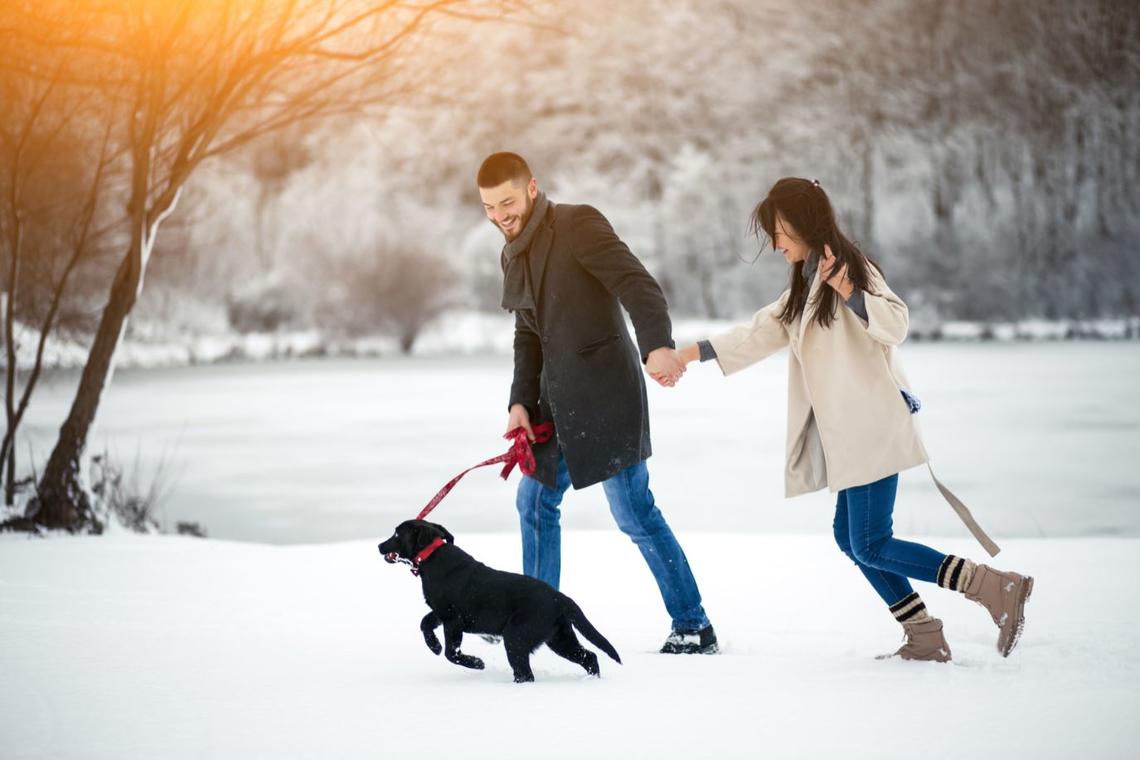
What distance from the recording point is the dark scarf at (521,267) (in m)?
3.26

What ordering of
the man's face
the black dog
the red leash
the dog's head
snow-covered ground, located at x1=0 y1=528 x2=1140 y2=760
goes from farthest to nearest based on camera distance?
the red leash
the man's face
the dog's head
the black dog
snow-covered ground, located at x1=0 y1=528 x2=1140 y2=760

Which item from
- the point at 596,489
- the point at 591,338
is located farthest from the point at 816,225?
the point at 596,489

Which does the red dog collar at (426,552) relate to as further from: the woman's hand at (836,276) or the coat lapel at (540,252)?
the woman's hand at (836,276)

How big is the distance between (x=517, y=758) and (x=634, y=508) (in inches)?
40.9

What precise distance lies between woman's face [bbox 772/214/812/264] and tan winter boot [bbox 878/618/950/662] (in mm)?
1059

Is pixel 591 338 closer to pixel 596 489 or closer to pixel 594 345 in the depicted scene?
pixel 594 345

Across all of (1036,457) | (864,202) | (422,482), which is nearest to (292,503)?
(422,482)

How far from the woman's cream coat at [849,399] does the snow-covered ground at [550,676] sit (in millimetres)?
540

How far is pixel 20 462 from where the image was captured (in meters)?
8.91

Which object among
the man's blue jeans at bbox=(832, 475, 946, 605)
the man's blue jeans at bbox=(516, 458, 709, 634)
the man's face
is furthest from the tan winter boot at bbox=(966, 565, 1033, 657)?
the man's face

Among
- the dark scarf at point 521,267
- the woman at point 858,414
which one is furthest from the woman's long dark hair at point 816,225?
the dark scarf at point 521,267

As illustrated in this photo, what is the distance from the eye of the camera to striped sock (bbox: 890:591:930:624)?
3.09 meters

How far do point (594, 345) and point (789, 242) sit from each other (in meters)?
0.62

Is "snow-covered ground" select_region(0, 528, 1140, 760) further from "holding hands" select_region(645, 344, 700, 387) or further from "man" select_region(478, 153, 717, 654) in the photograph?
"holding hands" select_region(645, 344, 700, 387)
